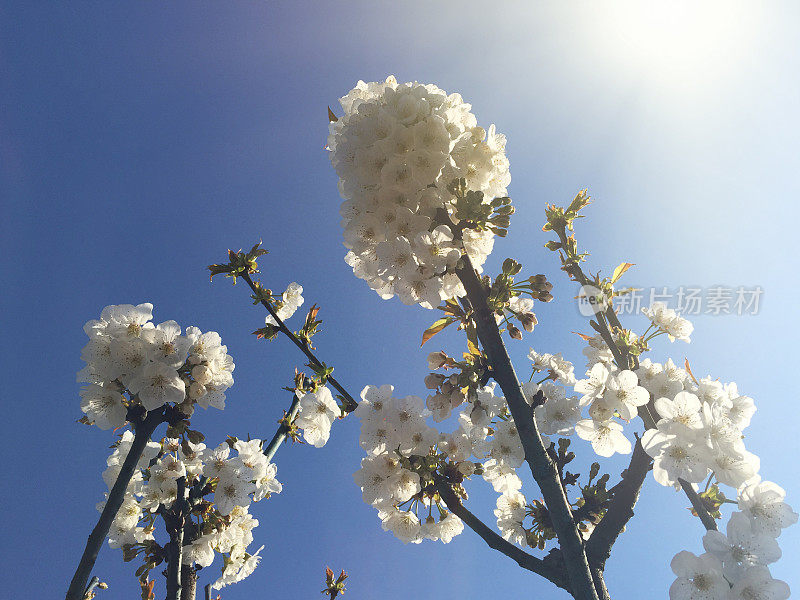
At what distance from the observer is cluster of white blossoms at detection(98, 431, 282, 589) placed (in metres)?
3.21

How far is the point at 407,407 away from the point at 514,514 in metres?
1.43

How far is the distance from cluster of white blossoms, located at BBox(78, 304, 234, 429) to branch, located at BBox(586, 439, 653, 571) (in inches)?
94.3

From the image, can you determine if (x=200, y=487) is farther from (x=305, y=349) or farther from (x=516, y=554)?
(x=516, y=554)

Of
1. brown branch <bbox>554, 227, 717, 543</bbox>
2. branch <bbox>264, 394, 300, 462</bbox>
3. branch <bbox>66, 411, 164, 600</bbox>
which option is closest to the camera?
branch <bbox>66, 411, 164, 600</bbox>

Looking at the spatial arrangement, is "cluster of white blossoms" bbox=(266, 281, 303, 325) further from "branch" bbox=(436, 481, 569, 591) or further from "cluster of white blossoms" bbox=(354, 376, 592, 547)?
"branch" bbox=(436, 481, 569, 591)

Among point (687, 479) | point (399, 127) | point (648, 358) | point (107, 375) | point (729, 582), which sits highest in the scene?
point (399, 127)

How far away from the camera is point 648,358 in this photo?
10.5 ft

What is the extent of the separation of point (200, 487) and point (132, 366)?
51.8 inches

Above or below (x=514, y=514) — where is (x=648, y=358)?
above

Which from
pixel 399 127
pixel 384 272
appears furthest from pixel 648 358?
pixel 399 127

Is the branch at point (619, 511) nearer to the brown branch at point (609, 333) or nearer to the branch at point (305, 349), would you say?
the brown branch at point (609, 333)

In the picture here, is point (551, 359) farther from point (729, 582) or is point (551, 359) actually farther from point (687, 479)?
point (729, 582)

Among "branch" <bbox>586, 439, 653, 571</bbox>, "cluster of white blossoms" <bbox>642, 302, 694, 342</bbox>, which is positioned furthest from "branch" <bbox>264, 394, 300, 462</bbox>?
"cluster of white blossoms" <bbox>642, 302, 694, 342</bbox>

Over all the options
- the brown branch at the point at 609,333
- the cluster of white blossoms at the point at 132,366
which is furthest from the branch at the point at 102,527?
the brown branch at the point at 609,333
